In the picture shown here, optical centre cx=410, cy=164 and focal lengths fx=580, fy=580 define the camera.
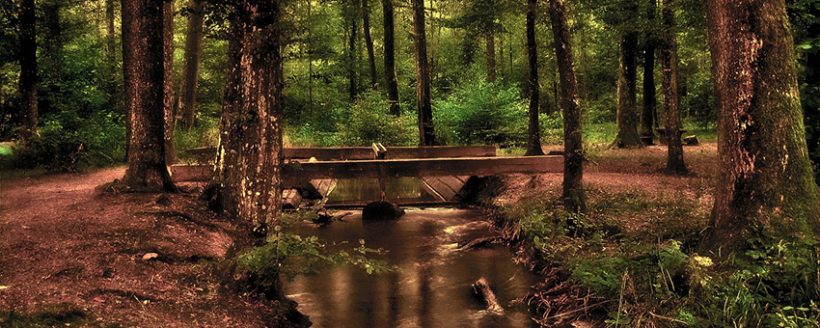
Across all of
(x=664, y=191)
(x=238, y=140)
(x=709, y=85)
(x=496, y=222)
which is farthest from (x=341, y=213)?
(x=709, y=85)

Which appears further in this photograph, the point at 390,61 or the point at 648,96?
the point at 390,61

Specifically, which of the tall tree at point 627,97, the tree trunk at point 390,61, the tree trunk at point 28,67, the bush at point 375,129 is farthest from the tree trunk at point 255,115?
the tree trunk at point 390,61

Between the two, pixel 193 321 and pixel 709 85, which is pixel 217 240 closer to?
pixel 193 321

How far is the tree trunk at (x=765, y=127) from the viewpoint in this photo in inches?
223

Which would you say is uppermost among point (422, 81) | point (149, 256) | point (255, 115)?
point (422, 81)

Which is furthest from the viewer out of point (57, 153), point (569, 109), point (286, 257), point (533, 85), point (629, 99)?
point (629, 99)

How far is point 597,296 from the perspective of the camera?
610 centimetres

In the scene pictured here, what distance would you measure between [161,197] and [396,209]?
18.7ft

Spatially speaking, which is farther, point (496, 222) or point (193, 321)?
point (496, 222)

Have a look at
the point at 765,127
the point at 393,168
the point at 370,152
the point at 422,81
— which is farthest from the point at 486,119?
the point at 765,127

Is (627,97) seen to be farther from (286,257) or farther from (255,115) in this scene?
(286,257)

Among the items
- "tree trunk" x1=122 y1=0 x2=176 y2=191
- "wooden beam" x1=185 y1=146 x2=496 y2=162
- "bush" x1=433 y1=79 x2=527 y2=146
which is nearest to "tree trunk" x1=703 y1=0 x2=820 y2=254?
"tree trunk" x1=122 y1=0 x2=176 y2=191

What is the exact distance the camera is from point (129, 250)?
6.73m

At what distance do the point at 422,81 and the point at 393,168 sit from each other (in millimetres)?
8839
